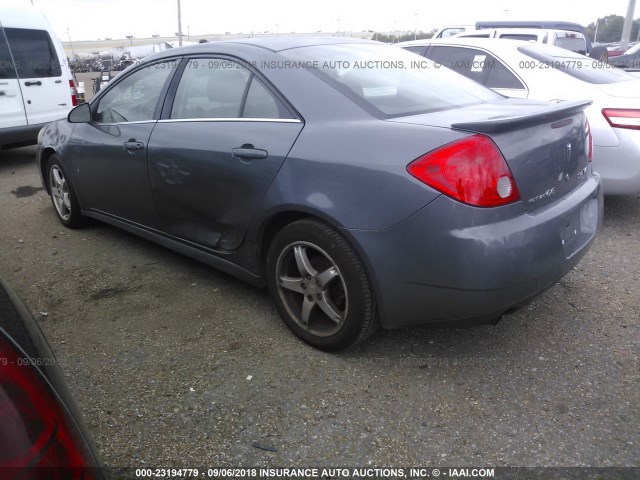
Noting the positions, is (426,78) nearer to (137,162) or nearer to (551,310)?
(551,310)

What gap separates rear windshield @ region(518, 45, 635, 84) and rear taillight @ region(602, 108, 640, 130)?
0.57 metres

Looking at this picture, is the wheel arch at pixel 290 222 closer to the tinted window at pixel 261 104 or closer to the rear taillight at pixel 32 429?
the tinted window at pixel 261 104

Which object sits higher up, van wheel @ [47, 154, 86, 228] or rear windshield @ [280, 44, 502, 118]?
rear windshield @ [280, 44, 502, 118]

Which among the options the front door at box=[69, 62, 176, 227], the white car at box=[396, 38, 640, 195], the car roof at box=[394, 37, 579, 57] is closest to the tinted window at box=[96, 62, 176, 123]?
the front door at box=[69, 62, 176, 227]

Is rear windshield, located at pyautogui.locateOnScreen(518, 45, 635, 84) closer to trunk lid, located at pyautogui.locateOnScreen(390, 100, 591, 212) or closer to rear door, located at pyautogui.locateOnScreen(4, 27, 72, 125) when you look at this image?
trunk lid, located at pyautogui.locateOnScreen(390, 100, 591, 212)

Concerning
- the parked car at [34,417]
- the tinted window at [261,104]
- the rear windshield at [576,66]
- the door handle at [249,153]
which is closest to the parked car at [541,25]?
the rear windshield at [576,66]

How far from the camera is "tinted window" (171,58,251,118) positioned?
2.96 metres

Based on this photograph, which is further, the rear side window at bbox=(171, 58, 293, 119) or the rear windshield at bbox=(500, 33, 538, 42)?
the rear windshield at bbox=(500, 33, 538, 42)

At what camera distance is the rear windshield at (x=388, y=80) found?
264 centimetres

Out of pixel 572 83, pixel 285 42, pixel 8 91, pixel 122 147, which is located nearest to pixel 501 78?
pixel 572 83

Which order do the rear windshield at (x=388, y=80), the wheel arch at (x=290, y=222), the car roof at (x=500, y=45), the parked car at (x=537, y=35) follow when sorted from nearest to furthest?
the wheel arch at (x=290, y=222) → the rear windshield at (x=388, y=80) → the car roof at (x=500, y=45) → the parked car at (x=537, y=35)

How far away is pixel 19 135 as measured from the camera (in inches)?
281

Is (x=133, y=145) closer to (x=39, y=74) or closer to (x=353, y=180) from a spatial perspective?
(x=353, y=180)

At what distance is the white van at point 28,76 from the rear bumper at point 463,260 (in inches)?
264
